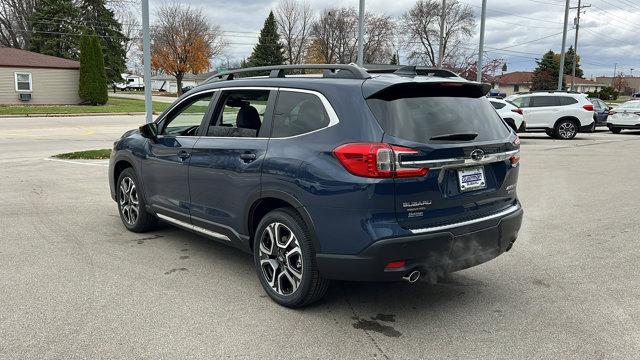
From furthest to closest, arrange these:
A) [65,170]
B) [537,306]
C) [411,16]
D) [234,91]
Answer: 1. [411,16]
2. [65,170]
3. [234,91]
4. [537,306]

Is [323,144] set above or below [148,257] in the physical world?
above

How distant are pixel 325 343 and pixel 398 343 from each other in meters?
0.48

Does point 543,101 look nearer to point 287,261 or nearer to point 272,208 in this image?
point 272,208

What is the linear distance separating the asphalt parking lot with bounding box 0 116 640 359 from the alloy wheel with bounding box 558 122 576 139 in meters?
14.8

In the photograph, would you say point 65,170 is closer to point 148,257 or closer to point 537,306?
point 148,257

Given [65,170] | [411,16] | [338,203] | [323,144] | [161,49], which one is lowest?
[65,170]

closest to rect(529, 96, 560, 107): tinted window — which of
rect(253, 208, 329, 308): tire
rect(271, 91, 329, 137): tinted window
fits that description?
rect(271, 91, 329, 137): tinted window

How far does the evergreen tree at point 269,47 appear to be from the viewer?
7290cm

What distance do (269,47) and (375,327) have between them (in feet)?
237

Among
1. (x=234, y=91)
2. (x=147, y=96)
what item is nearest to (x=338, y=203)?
(x=234, y=91)

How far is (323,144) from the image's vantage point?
3648 mm

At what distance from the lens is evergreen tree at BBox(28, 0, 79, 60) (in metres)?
49.2

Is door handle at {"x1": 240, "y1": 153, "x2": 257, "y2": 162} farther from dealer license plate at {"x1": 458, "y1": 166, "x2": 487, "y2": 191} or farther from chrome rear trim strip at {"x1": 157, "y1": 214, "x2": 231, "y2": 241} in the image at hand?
dealer license plate at {"x1": 458, "y1": 166, "x2": 487, "y2": 191}

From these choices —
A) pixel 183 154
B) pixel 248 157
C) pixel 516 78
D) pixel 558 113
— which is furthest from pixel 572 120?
pixel 516 78
